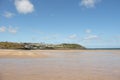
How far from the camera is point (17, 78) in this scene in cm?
1202

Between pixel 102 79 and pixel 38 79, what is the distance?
130 inches

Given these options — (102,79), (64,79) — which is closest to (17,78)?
(64,79)

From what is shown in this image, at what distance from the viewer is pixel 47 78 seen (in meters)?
12.1

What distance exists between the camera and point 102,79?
12.2m

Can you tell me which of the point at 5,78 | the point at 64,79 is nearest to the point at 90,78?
the point at 64,79

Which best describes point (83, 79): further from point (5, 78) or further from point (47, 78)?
point (5, 78)

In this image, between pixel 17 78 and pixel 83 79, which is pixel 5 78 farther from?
pixel 83 79

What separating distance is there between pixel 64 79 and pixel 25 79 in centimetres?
195

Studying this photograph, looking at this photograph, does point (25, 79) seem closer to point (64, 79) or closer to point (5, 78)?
point (5, 78)

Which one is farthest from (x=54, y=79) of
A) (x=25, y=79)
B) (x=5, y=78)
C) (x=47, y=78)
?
(x=5, y=78)

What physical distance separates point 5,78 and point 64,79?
296 centimetres

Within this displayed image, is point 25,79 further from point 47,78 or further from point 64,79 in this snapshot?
point 64,79

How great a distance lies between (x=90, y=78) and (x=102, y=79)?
0.62 m

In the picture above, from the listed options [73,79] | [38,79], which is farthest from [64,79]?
[38,79]
